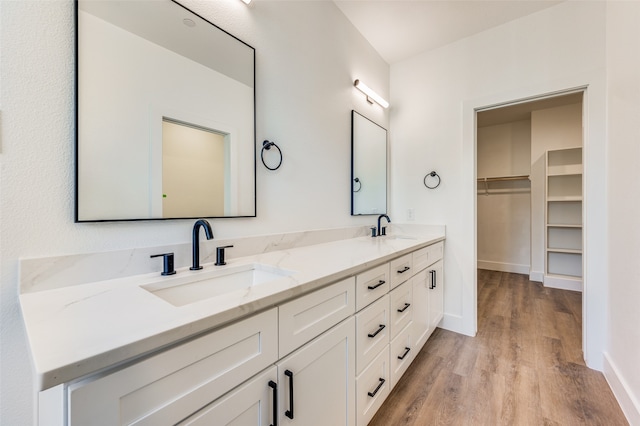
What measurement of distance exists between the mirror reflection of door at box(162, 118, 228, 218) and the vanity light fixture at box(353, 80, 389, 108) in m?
1.40

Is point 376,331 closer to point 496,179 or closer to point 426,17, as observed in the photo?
point 426,17

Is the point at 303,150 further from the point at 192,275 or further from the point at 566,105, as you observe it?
the point at 566,105

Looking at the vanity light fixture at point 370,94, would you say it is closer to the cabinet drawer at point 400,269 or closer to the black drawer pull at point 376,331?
the cabinet drawer at point 400,269

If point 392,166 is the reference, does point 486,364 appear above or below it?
below

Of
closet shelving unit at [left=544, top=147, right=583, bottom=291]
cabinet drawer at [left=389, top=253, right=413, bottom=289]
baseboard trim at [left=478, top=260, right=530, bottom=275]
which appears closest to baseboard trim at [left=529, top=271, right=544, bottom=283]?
closet shelving unit at [left=544, top=147, right=583, bottom=291]

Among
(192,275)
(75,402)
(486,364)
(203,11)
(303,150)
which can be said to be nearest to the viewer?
(75,402)

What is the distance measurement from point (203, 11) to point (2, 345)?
141 cm

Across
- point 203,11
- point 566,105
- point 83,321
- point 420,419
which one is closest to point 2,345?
point 83,321

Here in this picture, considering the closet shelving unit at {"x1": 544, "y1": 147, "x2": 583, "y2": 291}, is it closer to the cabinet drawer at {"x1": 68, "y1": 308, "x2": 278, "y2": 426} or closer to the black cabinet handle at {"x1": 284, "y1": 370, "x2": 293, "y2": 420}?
the black cabinet handle at {"x1": 284, "y1": 370, "x2": 293, "y2": 420}

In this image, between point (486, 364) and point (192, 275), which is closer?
point (192, 275)

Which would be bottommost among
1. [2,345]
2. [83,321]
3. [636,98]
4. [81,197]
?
[2,345]

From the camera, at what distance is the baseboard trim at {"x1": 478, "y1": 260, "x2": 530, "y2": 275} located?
168 inches

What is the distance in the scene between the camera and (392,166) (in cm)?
277

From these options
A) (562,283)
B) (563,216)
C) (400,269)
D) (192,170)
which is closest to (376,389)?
(400,269)
